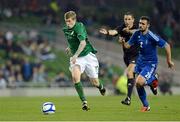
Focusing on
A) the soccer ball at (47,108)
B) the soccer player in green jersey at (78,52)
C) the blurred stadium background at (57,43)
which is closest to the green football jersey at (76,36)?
the soccer player in green jersey at (78,52)

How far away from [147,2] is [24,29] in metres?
10.4

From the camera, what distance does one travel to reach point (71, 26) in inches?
746

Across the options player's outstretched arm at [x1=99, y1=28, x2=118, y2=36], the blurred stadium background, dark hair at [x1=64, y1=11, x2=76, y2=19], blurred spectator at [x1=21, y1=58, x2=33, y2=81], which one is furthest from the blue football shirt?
blurred spectator at [x1=21, y1=58, x2=33, y2=81]

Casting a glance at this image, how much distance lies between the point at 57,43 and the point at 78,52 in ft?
68.9

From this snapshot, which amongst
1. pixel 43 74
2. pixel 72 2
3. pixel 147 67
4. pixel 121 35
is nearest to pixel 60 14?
pixel 72 2

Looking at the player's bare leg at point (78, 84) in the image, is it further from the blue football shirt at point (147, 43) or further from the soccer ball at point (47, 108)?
the blue football shirt at point (147, 43)

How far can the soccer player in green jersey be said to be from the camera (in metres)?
18.8

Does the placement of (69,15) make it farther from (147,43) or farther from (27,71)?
(27,71)

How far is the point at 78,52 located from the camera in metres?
18.8

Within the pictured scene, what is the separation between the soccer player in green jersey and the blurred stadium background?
13487mm

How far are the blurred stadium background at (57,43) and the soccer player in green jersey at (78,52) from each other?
13487mm

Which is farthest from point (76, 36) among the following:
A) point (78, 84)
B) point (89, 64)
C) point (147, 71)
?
point (147, 71)

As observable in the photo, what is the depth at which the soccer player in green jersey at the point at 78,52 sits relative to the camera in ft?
61.5

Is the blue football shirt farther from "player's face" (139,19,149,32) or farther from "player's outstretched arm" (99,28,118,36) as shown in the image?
"player's outstretched arm" (99,28,118,36)
